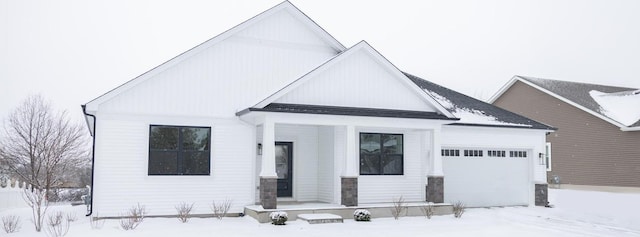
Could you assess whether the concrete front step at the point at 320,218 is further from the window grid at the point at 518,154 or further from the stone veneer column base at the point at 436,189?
the window grid at the point at 518,154

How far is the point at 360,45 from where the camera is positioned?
55.8ft

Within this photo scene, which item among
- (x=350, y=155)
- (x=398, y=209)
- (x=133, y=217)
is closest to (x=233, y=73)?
(x=350, y=155)

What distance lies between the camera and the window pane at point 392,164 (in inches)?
723

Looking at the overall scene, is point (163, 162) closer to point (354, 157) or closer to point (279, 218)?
point (279, 218)

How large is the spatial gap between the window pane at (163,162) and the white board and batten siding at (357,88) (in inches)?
132

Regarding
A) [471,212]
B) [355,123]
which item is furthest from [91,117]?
[471,212]

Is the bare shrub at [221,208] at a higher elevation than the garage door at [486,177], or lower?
lower

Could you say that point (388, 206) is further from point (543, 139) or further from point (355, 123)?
point (543, 139)

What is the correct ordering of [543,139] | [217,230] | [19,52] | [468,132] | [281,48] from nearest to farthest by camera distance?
[217,230]
[281,48]
[468,132]
[543,139]
[19,52]

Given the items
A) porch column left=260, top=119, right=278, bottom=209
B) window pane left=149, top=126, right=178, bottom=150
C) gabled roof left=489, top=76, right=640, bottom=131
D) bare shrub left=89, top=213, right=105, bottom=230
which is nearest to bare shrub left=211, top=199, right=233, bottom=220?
porch column left=260, top=119, right=278, bottom=209

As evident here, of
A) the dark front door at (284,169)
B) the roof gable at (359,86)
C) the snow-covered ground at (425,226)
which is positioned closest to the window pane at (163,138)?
the snow-covered ground at (425,226)

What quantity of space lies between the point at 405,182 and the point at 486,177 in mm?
3400

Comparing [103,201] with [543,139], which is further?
[543,139]

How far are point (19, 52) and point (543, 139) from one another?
104 feet
